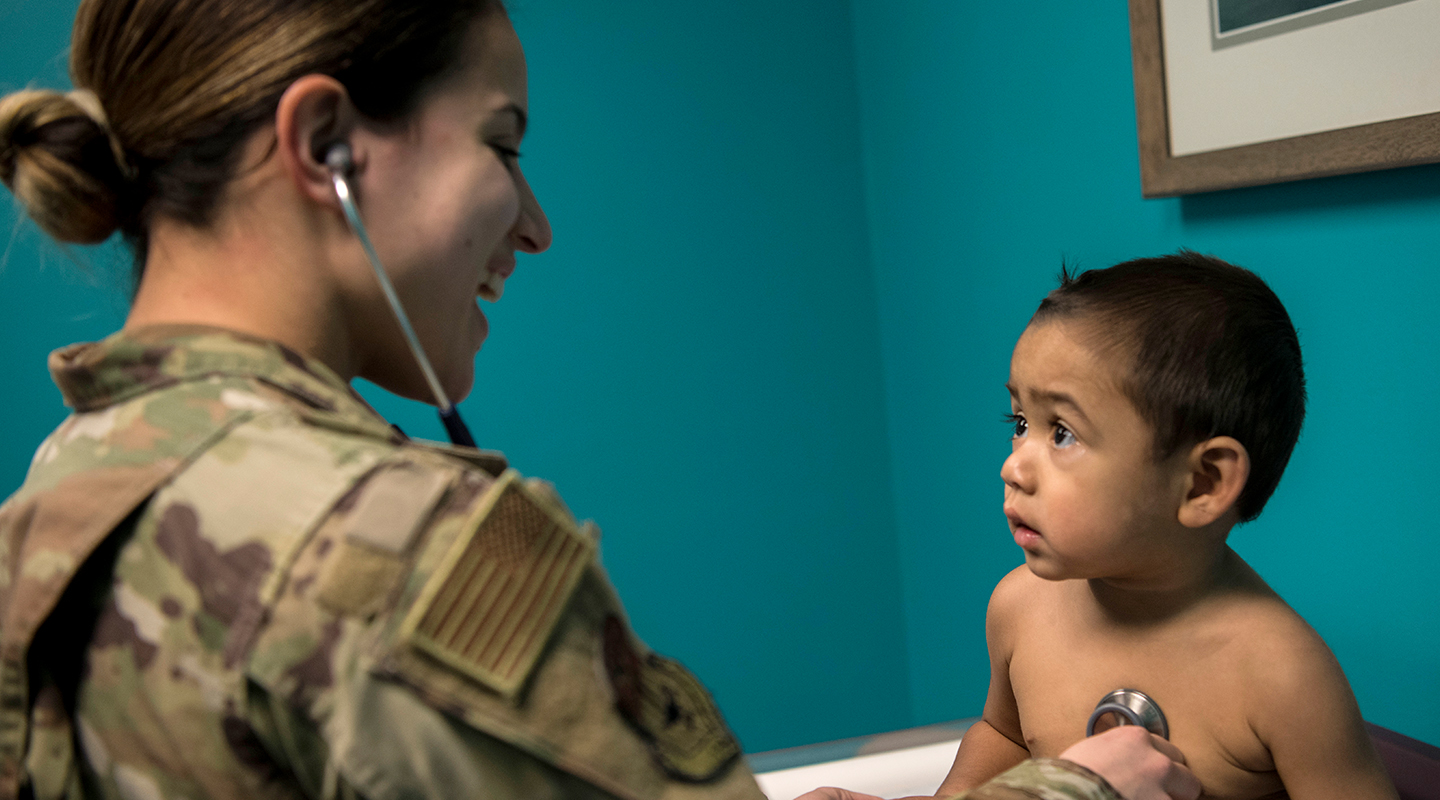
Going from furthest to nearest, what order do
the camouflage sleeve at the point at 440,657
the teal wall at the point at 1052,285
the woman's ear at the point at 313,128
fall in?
the teal wall at the point at 1052,285 → the woman's ear at the point at 313,128 → the camouflage sleeve at the point at 440,657

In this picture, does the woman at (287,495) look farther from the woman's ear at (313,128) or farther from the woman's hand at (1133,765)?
the woman's hand at (1133,765)

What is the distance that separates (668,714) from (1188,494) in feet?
1.78

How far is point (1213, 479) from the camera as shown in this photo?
91cm

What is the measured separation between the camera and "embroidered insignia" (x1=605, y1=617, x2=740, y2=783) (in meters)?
0.53

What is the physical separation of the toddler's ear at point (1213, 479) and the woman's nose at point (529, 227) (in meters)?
0.53

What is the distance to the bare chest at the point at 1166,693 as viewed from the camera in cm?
90

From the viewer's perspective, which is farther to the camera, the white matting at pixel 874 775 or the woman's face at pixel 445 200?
the white matting at pixel 874 775

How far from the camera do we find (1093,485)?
2.98ft

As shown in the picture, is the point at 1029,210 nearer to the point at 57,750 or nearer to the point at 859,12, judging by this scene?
the point at 859,12

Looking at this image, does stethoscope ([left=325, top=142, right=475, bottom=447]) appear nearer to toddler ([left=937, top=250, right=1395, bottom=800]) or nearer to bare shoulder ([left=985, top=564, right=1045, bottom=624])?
toddler ([left=937, top=250, right=1395, bottom=800])

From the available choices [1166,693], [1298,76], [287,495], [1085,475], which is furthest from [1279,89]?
[287,495]

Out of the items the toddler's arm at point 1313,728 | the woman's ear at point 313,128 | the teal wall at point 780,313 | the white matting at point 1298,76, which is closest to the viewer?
the woman's ear at point 313,128

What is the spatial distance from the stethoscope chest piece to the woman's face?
0.61m

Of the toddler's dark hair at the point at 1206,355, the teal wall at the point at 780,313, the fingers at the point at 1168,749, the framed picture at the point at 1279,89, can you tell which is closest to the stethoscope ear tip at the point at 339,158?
the toddler's dark hair at the point at 1206,355
